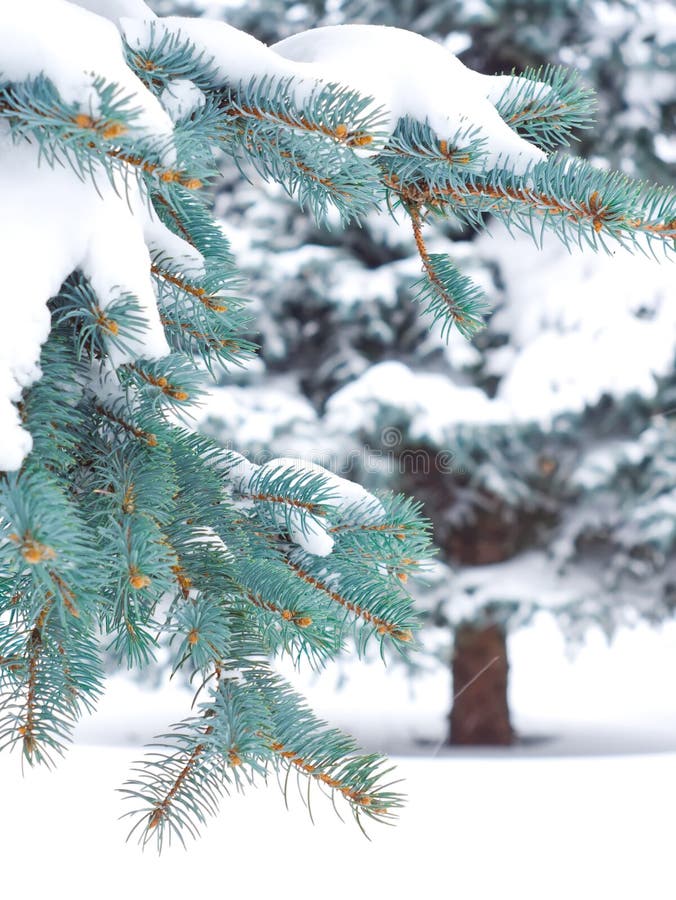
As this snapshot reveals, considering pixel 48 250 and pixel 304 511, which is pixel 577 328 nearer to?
pixel 304 511

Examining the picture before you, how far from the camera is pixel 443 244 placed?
4625 mm

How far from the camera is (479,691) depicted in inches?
203

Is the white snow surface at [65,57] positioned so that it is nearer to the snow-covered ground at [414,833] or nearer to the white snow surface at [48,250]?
the white snow surface at [48,250]

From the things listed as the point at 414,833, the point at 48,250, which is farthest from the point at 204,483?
the point at 414,833

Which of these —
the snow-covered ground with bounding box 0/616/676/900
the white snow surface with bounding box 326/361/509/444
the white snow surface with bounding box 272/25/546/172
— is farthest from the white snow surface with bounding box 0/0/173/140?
the white snow surface with bounding box 326/361/509/444

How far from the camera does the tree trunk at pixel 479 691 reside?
513 centimetres

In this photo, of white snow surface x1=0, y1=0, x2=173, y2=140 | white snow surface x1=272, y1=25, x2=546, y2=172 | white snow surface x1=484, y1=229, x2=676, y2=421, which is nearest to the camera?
white snow surface x1=0, y1=0, x2=173, y2=140

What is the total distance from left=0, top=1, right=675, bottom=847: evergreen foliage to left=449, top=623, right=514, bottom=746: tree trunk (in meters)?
4.29

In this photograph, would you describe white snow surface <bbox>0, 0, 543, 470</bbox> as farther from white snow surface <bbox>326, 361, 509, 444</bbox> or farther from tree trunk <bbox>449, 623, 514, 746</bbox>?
tree trunk <bbox>449, 623, 514, 746</bbox>

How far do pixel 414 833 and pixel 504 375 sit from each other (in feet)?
8.07

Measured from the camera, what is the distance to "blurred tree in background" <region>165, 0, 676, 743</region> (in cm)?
435

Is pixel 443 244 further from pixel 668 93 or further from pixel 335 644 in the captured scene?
pixel 335 644

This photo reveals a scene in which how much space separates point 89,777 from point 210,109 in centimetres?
387

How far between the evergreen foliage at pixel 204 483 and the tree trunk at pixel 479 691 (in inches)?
169
